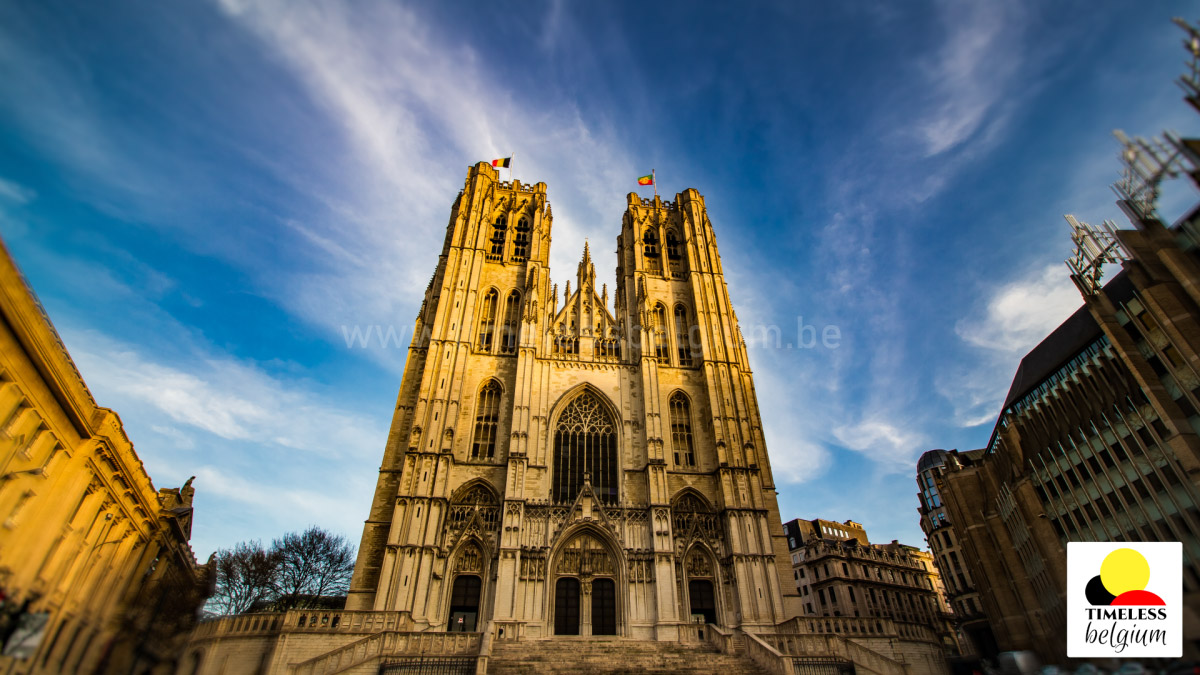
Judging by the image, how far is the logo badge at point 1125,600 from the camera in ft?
29.3

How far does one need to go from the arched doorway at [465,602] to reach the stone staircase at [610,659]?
163 inches

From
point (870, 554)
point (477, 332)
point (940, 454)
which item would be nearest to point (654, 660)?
point (477, 332)

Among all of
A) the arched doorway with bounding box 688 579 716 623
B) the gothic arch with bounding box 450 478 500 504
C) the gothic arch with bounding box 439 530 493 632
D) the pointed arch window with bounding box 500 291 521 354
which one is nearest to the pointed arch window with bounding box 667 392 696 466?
the arched doorway with bounding box 688 579 716 623

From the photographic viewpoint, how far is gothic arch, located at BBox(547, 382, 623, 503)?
27641mm

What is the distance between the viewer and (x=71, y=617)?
697 centimetres

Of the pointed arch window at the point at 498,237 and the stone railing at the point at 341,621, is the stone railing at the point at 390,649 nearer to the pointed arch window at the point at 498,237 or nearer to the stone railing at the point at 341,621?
the stone railing at the point at 341,621

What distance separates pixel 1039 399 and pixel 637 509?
17.3 m

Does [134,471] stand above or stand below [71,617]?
above

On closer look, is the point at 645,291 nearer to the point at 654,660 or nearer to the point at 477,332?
the point at 477,332

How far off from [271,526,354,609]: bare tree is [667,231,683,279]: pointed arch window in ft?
95.3

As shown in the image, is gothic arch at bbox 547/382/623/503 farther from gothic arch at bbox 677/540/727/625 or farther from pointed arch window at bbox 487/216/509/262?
pointed arch window at bbox 487/216/509/262

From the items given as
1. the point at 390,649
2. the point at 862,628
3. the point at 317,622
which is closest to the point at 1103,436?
the point at 862,628

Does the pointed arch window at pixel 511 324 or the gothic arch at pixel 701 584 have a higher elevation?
the pointed arch window at pixel 511 324

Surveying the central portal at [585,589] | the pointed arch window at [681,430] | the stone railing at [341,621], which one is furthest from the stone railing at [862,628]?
the stone railing at [341,621]
